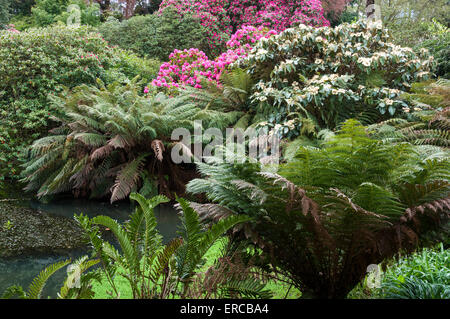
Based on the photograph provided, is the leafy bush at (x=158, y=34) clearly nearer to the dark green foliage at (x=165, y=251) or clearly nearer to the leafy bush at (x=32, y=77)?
the leafy bush at (x=32, y=77)

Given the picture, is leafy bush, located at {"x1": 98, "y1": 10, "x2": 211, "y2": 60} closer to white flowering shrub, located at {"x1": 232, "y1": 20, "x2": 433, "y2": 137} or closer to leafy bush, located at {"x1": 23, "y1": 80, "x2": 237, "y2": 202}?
white flowering shrub, located at {"x1": 232, "y1": 20, "x2": 433, "y2": 137}

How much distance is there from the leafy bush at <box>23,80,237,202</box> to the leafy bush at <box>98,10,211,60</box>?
16.8ft

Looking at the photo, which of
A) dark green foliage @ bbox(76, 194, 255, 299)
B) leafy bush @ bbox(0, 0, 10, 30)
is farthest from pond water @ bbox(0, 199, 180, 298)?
leafy bush @ bbox(0, 0, 10, 30)

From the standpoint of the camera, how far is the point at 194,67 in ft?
24.5

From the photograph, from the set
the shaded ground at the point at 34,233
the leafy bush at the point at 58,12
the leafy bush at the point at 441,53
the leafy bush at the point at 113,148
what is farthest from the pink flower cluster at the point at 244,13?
the shaded ground at the point at 34,233

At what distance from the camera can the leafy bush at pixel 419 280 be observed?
6.76 feet

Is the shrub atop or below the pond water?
atop

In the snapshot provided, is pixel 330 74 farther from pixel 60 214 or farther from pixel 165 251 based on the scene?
pixel 165 251

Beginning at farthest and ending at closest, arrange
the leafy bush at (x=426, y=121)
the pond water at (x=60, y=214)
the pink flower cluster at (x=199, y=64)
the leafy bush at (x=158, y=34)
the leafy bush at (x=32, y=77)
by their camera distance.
Result: the leafy bush at (x=158, y=34), the pink flower cluster at (x=199, y=64), the leafy bush at (x=32, y=77), the leafy bush at (x=426, y=121), the pond water at (x=60, y=214)

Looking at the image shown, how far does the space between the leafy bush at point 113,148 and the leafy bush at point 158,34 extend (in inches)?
201

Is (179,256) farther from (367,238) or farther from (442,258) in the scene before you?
(442,258)

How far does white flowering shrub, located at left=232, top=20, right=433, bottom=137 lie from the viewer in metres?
5.19

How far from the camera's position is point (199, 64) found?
293 inches

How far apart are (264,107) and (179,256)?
3814mm
